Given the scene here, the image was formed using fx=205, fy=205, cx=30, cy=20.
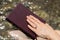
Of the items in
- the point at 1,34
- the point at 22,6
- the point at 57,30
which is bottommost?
the point at 1,34

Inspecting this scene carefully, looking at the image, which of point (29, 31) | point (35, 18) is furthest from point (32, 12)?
point (29, 31)

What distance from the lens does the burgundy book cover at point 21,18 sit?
3.86 ft

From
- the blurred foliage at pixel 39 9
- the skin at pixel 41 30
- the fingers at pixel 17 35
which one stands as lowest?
the fingers at pixel 17 35

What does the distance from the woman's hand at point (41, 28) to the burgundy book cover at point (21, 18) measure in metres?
0.02

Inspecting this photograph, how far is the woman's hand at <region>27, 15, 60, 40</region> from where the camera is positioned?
1177 millimetres

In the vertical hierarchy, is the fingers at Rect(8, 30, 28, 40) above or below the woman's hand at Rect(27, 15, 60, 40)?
below

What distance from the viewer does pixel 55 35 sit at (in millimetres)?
1187

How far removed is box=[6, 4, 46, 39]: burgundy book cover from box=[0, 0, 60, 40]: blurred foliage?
42 mm

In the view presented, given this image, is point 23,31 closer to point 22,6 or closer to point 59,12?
point 22,6

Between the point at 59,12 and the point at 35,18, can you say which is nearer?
the point at 35,18

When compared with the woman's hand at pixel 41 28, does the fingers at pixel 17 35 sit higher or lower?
lower

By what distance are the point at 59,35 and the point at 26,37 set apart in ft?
0.64

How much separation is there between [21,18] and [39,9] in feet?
0.60

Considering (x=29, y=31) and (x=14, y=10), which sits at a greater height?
(x=14, y=10)
